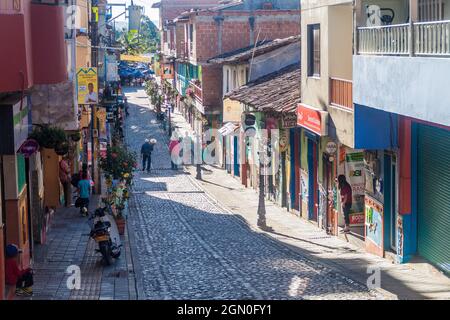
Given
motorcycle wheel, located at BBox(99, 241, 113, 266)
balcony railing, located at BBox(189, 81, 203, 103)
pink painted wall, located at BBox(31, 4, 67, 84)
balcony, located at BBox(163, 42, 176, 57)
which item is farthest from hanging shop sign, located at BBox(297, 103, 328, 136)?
balcony, located at BBox(163, 42, 176, 57)

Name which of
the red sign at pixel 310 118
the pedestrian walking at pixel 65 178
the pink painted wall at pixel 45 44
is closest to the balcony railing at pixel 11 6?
the pink painted wall at pixel 45 44

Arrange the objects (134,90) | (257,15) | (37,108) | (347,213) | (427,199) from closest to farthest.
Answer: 1. (427,199)
2. (37,108)
3. (347,213)
4. (257,15)
5. (134,90)

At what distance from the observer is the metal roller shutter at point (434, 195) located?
17.1 m

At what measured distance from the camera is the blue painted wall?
61.9 feet

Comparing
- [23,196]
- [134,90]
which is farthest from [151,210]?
[134,90]

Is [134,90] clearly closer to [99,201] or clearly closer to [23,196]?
[99,201]

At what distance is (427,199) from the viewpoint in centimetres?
1816

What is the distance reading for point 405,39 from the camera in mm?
15727

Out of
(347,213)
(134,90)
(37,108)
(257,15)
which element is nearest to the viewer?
(37,108)

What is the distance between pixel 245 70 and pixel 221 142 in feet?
30.3

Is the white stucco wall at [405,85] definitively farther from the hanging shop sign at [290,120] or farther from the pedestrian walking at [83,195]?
the pedestrian walking at [83,195]

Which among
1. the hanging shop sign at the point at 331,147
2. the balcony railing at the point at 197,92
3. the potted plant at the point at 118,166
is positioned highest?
the balcony railing at the point at 197,92

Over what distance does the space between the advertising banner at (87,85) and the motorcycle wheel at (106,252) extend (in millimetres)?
9490

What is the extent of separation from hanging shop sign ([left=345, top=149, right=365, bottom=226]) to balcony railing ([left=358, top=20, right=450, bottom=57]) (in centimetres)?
379
